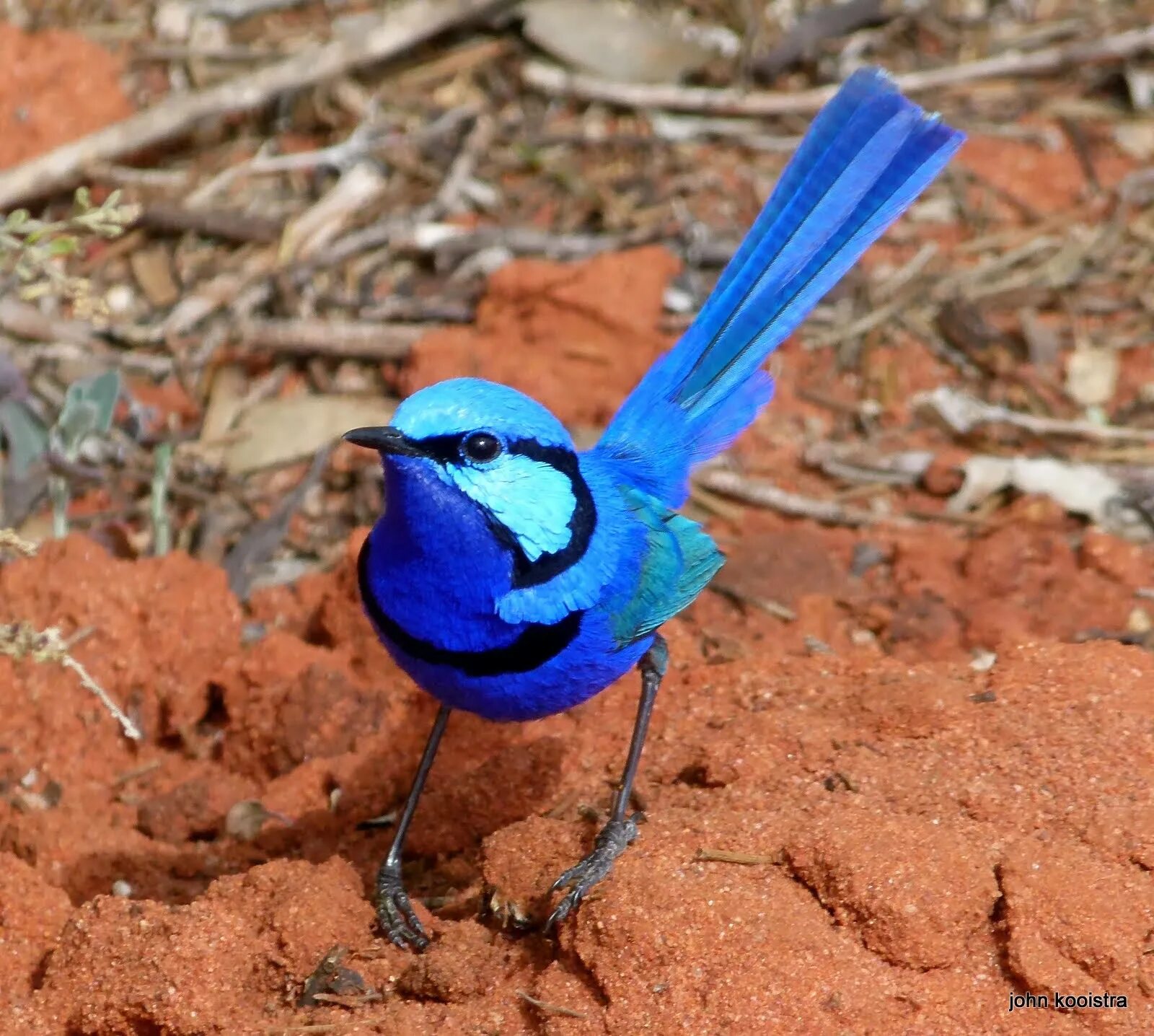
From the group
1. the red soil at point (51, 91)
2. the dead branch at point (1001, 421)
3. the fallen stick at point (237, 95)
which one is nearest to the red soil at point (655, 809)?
the dead branch at point (1001, 421)

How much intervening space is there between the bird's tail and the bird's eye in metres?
0.85

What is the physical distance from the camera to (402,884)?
11.0ft

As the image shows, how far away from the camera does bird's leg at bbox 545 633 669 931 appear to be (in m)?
2.93

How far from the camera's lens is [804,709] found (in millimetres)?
3494

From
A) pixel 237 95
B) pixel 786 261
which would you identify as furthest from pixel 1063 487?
pixel 237 95

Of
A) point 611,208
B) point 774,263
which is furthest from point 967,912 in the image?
point 611,208

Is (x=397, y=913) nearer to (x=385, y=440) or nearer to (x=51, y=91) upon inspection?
(x=385, y=440)

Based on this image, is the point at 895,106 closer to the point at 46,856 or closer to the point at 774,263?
the point at 774,263

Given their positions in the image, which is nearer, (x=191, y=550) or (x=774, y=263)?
(x=774, y=263)

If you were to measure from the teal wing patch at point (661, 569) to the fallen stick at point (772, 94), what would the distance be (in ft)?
9.83

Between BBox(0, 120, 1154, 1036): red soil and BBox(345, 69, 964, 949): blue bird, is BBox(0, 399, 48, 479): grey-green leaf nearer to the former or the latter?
BBox(0, 120, 1154, 1036): red soil

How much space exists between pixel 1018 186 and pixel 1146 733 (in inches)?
137

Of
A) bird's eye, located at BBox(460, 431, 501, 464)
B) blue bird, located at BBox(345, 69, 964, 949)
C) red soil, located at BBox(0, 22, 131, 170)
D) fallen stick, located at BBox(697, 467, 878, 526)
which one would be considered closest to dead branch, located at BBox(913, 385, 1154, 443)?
fallen stick, located at BBox(697, 467, 878, 526)

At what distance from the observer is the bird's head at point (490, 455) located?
2.83 meters
